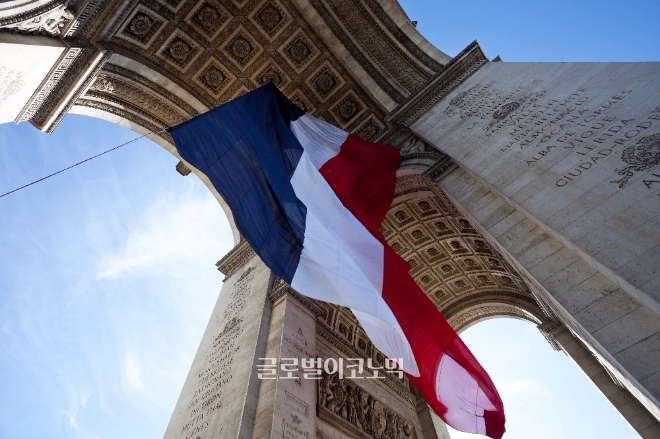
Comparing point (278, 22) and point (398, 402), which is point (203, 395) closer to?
point (398, 402)

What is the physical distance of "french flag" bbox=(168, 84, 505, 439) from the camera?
575 cm

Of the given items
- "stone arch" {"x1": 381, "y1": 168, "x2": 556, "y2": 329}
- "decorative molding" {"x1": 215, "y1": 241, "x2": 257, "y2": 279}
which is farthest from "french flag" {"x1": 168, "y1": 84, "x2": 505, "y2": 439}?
"decorative molding" {"x1": 215, "y1": 241, "x2": 257, "y2": 279}

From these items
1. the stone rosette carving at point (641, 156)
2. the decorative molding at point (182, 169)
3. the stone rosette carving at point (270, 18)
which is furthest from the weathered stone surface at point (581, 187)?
the decorative molding at point (182, 169)

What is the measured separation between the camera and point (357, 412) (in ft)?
31.8

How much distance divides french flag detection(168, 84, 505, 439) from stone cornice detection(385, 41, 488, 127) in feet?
11.8

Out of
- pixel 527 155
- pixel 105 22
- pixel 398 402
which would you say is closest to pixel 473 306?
pixel 398 402

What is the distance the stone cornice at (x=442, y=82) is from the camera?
990 cm

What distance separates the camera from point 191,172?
45.4 feet

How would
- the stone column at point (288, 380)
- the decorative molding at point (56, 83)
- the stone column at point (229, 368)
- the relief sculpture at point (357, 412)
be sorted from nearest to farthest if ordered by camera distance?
1. the stone column at point (288, 380)
2. the stone column at point (229, 368)
3. the decorative molding at point (56, 83)
4. the relief sculpture at point (357, 412)

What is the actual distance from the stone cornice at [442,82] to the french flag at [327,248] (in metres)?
3.58

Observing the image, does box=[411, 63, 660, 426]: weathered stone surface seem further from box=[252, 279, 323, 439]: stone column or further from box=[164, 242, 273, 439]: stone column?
box=[164, 242, 273, 439]: stone column

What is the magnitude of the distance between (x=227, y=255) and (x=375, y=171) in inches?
251

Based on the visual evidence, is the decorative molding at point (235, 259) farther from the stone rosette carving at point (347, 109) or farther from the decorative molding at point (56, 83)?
the decorative molding at point (56, 83)

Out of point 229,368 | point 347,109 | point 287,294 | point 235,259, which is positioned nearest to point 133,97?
point 235,259
